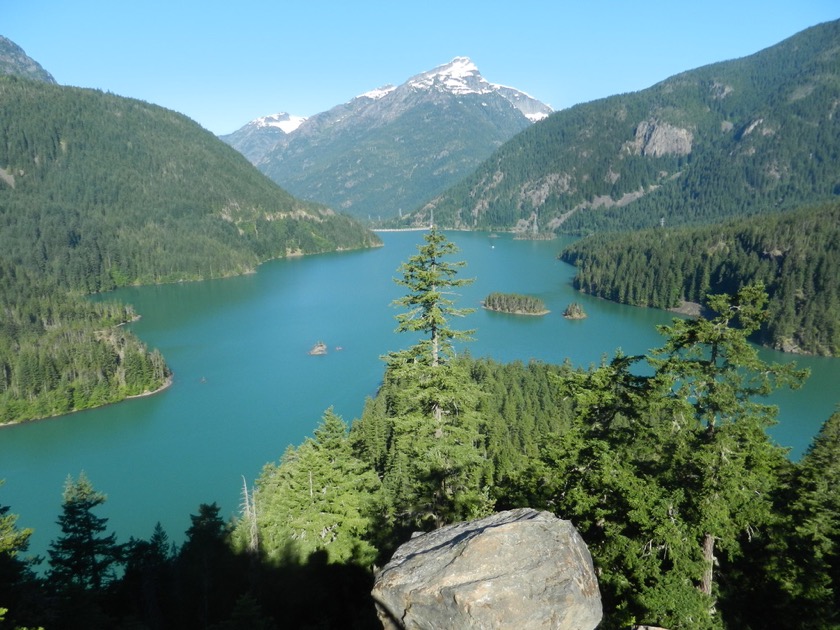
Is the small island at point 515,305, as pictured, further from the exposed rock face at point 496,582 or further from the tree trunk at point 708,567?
the exposed rock face at point 496,582

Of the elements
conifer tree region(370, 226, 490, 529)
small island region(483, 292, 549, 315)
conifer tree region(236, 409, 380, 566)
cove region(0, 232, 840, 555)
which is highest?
conifer tree region(370, 226, 490, 529)

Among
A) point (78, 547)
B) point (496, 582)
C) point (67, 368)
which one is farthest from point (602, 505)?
point (67, 368)

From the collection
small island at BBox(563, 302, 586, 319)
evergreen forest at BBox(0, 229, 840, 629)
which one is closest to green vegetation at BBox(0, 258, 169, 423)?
evergreen forest at BBox(0, 229, 840, 629)

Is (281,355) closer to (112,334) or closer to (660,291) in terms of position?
(112,334)


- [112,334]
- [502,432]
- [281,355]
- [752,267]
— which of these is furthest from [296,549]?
[752,267]

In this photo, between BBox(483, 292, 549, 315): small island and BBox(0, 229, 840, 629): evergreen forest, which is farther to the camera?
BBox(483, 292, 549, 315): small island

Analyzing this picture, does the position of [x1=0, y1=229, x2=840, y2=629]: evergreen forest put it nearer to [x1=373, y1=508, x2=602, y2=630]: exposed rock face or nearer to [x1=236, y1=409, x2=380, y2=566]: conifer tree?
[x1=236, y1=409, x2=380, y2=566]: conifer tree
